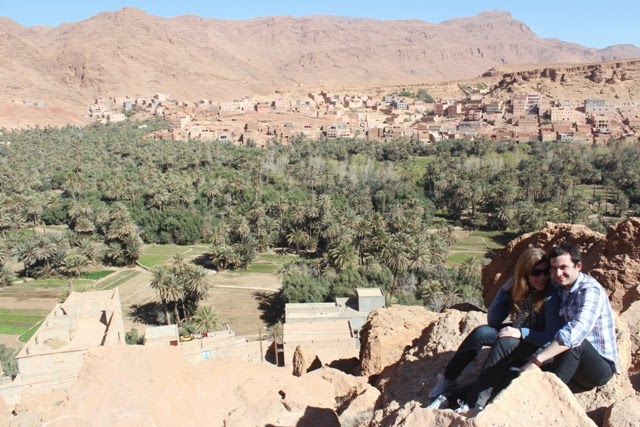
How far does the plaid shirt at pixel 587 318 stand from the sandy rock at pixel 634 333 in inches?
87.8

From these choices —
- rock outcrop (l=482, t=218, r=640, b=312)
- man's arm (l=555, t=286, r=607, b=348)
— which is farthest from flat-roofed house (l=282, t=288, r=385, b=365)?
man's arm (l=555, t=286, r=607, b=348)

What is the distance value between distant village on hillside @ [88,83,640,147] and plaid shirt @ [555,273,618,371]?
80910mm

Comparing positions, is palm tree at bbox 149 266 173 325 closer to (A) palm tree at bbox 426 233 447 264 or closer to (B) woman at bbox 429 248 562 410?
(A) palm tree at bbox 426 233 447 264

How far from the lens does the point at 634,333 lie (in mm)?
6512

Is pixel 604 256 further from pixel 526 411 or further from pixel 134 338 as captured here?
pixel 134 338

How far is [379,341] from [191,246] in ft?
122

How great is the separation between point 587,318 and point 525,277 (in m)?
0.72

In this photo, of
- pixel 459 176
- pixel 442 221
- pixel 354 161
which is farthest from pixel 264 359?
pixel 354 161

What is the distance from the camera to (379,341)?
33.2ft

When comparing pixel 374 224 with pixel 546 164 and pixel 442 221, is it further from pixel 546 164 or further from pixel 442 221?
pixel 546 164

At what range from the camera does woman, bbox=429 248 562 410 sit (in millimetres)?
4492

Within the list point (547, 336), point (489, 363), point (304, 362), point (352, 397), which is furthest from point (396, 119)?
point (489, 363)

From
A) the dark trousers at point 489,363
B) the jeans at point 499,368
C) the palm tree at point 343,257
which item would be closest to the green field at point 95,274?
the palm tree at point 343,257

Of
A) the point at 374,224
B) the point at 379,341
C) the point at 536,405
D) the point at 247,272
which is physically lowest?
the point at 247,272
